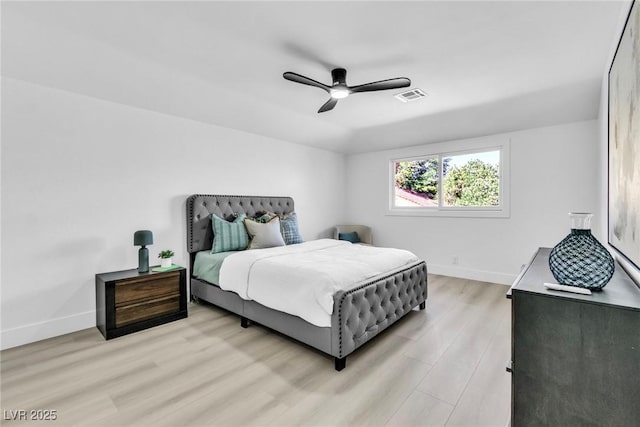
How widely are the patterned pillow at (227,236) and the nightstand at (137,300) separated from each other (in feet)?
1.87

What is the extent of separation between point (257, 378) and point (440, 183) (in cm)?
424

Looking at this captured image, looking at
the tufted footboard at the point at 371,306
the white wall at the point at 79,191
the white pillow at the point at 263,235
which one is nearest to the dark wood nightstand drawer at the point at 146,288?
the white wall at the point at 79,191

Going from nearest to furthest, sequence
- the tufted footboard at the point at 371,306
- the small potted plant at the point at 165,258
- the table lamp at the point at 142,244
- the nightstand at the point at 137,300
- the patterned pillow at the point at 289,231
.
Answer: the tufted footboard at the point at 371,306, the nightstand at the point at 137,300, the table lamp at the point at 142,244, the small potted plant at the point at 165,258, the patterned pillow at the point at 289,231

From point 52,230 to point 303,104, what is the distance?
9.87ft

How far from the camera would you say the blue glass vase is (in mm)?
1222

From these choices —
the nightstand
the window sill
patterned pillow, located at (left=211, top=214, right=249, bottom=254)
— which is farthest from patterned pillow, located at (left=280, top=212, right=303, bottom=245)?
Answer: the window sill

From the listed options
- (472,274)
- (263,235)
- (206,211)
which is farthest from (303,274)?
(472,274)

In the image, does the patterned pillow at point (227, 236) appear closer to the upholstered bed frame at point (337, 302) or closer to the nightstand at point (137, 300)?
the upholstered bed frame at point (337, 302)

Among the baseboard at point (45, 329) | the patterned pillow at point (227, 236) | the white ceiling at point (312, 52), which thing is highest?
the white ceiling at point (312, 52)

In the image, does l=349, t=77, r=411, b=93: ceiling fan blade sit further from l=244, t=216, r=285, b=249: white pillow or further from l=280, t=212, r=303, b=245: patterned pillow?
l=280, t=212, r=303, b=245: patterned pillow

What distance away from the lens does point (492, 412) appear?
177 cm

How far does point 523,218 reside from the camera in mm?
4234

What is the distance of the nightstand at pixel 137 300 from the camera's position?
109 inches

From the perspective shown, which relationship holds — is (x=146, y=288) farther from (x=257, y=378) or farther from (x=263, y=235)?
(x=257, y=378)
